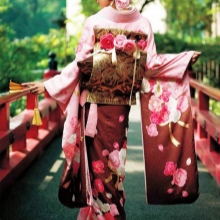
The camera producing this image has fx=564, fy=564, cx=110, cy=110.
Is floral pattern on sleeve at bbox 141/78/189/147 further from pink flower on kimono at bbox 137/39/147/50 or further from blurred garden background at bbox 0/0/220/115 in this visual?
blurred garden background at bbox 0/0/220/115

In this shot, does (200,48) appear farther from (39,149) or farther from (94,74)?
(94,74)

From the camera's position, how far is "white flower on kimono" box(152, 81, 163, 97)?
3.88 m

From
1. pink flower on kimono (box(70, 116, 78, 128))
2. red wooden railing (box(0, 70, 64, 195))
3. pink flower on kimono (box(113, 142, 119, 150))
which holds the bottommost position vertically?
red wooden railing (box(0, 70, 64, 195))

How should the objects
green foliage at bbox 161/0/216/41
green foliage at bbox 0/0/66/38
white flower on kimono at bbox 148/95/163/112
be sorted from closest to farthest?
white flower on kimono at bbox 148/95/163/112 → green foliage at bbox 161/0/216/41 → green foliage at bbox 0/0/66/38

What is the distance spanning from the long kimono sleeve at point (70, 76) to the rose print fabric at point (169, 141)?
0.51 m

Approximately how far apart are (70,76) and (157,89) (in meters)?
0.61

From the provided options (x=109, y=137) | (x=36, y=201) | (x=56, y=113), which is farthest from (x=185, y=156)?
(x=56, y=113)

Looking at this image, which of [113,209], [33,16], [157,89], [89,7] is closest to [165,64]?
[157,89]

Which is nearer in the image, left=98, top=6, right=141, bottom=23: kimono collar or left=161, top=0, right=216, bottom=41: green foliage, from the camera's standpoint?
left=98, top=6, right=141, bottom=23: kimono collar

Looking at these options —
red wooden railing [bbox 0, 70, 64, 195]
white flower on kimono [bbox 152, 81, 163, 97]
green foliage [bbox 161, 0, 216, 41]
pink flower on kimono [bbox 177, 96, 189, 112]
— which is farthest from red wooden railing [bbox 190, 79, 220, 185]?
green foliage [bbox 161, 0, 216, 41]

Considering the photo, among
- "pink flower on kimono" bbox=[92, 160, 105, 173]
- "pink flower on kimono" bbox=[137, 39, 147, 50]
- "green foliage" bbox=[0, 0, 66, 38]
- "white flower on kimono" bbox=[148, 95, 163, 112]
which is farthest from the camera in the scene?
"green foliage" bbox=[0, 0, 66, 38]

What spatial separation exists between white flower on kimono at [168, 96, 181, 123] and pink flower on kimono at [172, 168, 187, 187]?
36 cm

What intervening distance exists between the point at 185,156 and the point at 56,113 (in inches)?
217

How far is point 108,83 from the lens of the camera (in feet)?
11.9
